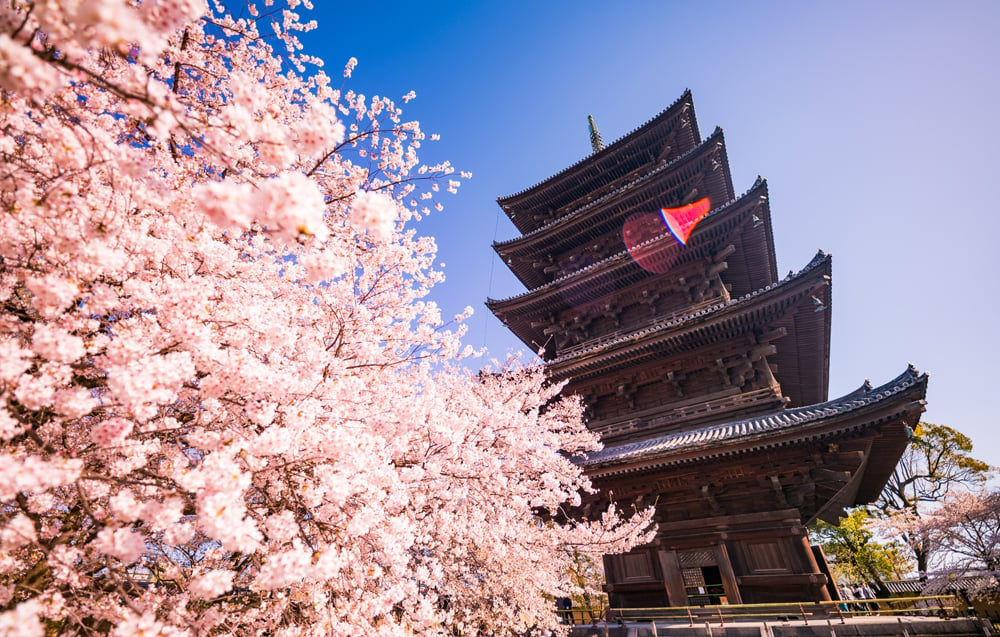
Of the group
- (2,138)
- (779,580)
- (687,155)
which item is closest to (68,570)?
(2,138)

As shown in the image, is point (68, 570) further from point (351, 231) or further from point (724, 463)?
point (724, 463)

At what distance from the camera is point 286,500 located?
3.28 m

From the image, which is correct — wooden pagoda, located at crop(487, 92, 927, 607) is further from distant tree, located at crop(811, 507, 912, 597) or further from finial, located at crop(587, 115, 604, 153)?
distant tree, located at crop(811, 507, 912, 597)

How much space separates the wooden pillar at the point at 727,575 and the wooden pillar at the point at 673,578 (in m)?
0.83

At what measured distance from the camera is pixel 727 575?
7707 millimetres

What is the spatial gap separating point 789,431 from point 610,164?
39.6 ft

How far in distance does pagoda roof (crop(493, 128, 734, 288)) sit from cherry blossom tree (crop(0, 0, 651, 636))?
1015cm

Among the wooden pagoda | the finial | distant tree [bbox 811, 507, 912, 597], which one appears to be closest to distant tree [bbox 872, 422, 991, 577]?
distant tree [bbox 811, 507, 912, 597]

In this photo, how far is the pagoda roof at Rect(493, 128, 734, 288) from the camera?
1237cm

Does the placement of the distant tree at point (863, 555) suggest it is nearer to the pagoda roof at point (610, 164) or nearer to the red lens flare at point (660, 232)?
the red lens flare at point (660, 232)

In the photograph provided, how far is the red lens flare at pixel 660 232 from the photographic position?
11539mm

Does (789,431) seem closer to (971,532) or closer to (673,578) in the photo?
(673,578)

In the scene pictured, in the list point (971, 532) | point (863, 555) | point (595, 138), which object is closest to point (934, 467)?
point (863, 555)

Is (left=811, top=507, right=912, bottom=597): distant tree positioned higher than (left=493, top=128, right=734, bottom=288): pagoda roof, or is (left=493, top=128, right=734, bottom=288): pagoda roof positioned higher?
(left=493, top=128, right=734, bottom=288): pagoda roof
